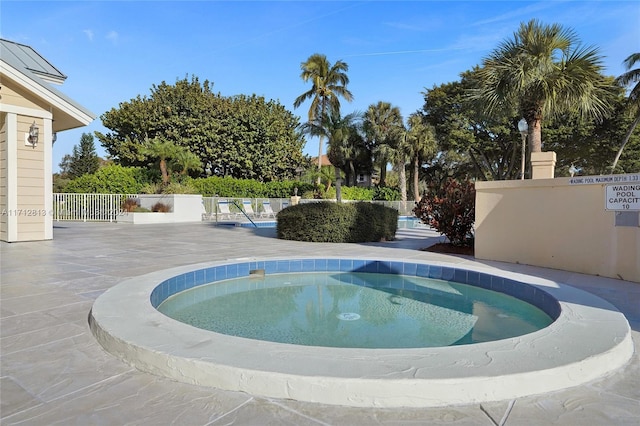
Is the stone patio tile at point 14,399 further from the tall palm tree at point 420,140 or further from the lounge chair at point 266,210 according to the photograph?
the tall palm tree at point 420,140

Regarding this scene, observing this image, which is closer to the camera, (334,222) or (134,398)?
(134,398)

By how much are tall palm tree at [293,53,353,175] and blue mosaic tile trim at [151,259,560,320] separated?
2029cm

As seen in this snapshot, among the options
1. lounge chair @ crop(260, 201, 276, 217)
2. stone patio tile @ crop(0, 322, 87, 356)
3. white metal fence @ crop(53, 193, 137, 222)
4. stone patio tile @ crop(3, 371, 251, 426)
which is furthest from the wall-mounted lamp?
lounge chair @ crop(260, 201, 276, 217)

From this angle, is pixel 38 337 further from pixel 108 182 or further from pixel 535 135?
pixel 108 182

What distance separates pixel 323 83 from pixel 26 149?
827 inches

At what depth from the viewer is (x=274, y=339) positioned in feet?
13.1

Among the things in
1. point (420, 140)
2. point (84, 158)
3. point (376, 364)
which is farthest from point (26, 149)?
point (84, 158)

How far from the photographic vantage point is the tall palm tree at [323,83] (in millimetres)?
27422

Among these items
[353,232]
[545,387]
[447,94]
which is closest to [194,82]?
[447,94]

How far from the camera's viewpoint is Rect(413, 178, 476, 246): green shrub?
9203 millimetres

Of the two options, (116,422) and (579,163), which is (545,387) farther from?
(579,163)

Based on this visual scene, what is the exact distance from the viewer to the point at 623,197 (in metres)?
5.89

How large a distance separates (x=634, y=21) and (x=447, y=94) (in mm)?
20979

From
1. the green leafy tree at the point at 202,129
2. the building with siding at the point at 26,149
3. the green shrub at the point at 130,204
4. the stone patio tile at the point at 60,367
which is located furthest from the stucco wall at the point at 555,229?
the green leafy tree at the point at 202,129
